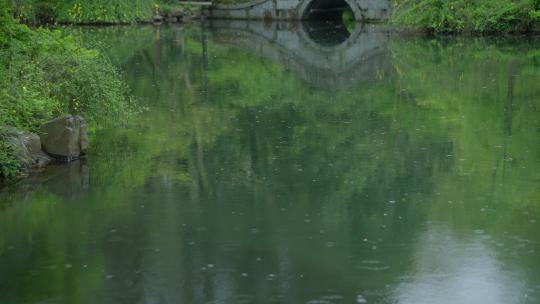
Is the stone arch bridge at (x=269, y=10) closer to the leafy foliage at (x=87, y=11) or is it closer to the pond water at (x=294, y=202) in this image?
the leafy foliage at (x=87, y=11)

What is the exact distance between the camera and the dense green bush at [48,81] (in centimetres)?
1360

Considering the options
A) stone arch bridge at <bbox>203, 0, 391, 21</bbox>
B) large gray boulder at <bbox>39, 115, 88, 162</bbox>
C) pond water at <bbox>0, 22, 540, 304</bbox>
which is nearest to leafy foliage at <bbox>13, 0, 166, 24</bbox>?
stone arch bridge at <bbox>203, 0, 391, 21</bbox>

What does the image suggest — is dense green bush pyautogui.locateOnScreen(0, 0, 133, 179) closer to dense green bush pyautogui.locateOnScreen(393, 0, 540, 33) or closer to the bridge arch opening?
dense green bush pyautogui.locateOnScreen(393, 0, 540, 33)

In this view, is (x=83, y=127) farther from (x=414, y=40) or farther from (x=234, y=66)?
(x=414, y=40)

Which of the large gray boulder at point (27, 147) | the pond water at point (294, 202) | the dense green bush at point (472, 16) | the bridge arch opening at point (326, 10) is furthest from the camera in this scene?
the bridge arch opening at point (326, 10)

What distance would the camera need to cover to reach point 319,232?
10469 millimetres

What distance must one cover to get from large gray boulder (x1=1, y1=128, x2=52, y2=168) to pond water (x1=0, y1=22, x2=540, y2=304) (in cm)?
32

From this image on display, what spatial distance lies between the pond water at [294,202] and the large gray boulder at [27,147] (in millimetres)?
318

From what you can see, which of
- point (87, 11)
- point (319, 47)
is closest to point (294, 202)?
point (319, 47)

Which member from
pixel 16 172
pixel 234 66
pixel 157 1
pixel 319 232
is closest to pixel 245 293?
pixel 319 232

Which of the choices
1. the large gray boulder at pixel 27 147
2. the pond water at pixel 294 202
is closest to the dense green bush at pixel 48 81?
the large gray boulder at pixel 27 147

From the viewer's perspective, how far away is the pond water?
8.91m

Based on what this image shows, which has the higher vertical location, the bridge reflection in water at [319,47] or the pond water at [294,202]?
the bridge reflection in water at [319,47]

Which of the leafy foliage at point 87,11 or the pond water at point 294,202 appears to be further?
the leafy foliage at point 87,11
